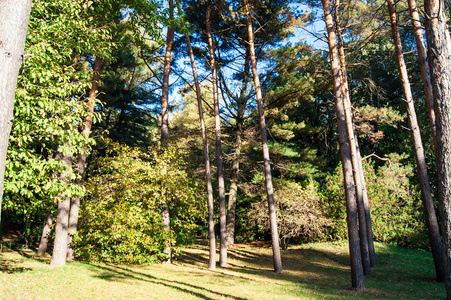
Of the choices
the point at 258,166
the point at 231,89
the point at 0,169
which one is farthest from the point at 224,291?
the point at 231,89

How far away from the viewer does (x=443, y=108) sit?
482cm

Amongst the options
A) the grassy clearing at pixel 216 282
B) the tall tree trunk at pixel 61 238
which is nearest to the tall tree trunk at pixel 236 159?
the grassy clearing at pixel 216 282

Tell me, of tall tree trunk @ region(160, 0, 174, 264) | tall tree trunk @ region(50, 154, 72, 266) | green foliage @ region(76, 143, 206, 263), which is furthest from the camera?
tall tree trunk @ region(160, 0, 174, 264)

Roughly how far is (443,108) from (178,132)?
39.3ft

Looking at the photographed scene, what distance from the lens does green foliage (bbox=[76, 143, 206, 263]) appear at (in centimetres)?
1023

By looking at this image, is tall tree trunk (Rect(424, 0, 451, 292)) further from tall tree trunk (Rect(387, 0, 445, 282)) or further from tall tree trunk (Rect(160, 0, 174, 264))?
tall tree trunk (Rect(160, 0, 174, 264))

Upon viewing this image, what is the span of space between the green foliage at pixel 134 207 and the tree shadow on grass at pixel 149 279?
29.3 inches

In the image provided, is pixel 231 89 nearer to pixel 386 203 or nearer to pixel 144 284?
pixel 386 203

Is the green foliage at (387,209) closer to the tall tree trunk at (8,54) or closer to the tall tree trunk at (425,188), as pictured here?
the tall tree trunk at (425,188)

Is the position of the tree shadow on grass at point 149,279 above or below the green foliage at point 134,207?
below

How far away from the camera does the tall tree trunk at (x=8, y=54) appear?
10.2 feet

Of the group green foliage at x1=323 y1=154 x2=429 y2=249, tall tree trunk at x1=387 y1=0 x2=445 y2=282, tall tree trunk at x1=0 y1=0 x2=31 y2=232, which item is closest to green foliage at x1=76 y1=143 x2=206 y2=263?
tall tree trunk at x1=0 y1=0 x2=31 y2=232

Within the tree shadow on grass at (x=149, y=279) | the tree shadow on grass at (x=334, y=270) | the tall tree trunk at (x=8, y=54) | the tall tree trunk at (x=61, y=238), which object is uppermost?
the tall tree trunk at (x=8, y=54)

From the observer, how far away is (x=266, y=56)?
49.8ft
